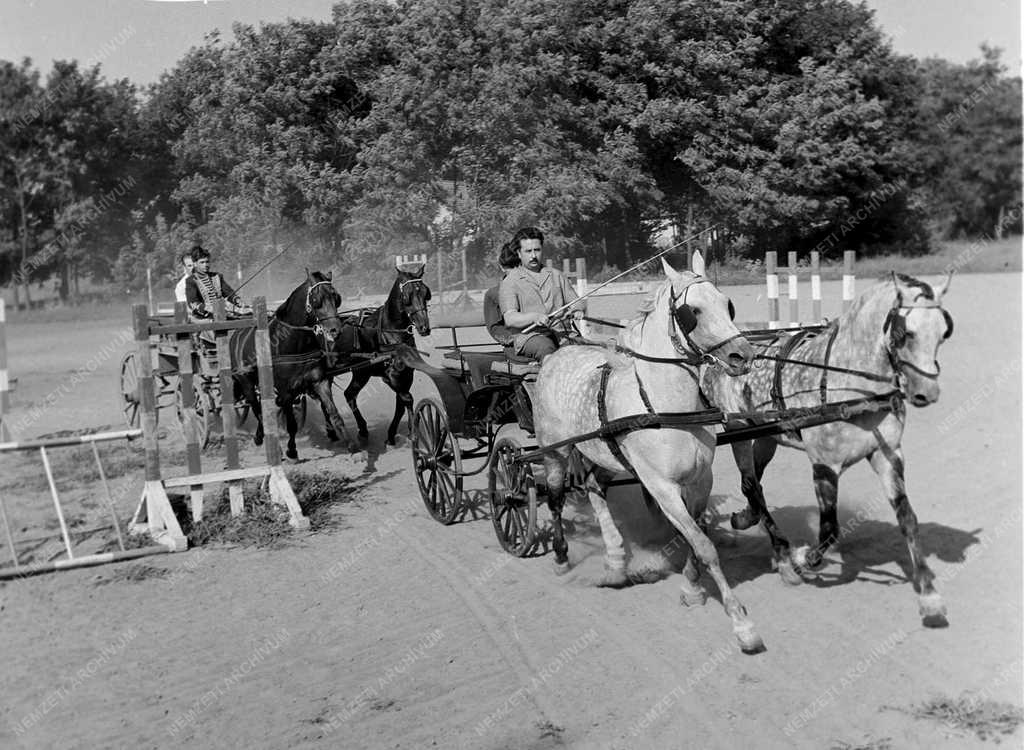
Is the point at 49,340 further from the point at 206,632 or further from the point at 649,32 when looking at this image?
the point at 206,632

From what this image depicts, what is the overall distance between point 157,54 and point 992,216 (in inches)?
681

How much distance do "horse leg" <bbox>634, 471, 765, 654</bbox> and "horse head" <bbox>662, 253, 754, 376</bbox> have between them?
81 centimetres

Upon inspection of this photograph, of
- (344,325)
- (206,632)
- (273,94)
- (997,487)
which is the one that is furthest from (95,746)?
(273,94)

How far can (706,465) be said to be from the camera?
6035mm

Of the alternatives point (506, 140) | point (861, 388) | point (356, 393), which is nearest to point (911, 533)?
point (861, 388)

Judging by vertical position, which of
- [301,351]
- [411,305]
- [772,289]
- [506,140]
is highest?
[506,140]

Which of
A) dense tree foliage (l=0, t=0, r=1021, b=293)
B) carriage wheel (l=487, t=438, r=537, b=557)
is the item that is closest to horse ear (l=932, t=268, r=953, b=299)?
carriage wheel (l=487, t=438, r=537, b=557)

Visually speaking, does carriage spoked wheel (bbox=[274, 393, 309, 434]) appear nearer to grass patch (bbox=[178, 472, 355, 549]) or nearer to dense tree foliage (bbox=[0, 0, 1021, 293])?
grass patch (bbox=[178, 472, 355, 549])

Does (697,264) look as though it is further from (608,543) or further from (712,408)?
(608,543)

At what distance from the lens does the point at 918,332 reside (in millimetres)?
5672

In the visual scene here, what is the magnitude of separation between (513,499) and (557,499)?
374 mm

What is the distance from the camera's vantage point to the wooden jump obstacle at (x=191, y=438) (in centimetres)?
828

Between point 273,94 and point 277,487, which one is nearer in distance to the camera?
point 277,487

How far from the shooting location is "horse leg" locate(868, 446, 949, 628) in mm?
5691
